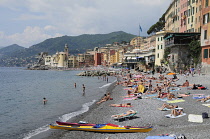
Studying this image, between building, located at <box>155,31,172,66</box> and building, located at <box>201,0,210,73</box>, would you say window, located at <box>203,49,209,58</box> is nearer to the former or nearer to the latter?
building, located at <box>201,0,210,73</box>

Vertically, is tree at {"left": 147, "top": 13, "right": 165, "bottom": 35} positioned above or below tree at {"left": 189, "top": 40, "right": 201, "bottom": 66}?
above

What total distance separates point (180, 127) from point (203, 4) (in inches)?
1010

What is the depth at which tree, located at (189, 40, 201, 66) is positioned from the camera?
115ft

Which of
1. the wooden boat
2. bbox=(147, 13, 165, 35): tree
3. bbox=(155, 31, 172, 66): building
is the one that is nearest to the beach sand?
the wooden boat

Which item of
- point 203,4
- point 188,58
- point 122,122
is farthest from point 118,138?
point 188,58

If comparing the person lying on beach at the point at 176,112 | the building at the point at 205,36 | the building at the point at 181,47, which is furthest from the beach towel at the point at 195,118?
the building at the point at 181,47

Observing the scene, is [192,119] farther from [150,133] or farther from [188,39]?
[188,39]

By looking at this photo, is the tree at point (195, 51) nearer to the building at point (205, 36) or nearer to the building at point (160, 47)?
the building at point (205, 36)

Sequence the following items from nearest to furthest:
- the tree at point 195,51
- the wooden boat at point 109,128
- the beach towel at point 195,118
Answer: the wooden boat at point 109,128, the beach towel at point 195,118, the tree at point 195,51

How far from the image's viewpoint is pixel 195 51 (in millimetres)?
35688

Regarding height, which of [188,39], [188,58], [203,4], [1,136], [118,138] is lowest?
[1,136]

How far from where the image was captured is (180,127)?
11.9 meters

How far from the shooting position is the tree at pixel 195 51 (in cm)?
3503

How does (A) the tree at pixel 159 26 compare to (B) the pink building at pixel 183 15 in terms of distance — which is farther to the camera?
(A) the tree at pixel 159 26
